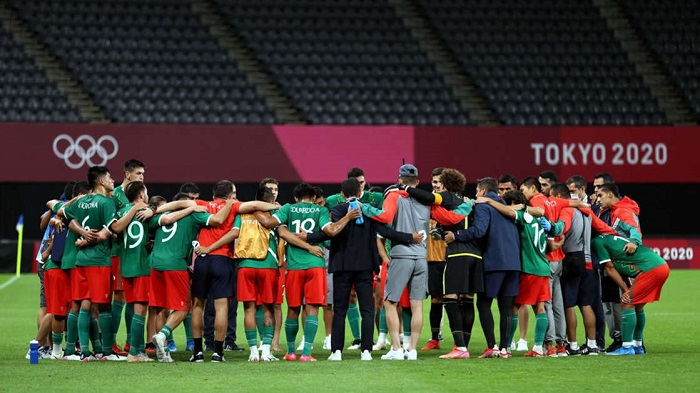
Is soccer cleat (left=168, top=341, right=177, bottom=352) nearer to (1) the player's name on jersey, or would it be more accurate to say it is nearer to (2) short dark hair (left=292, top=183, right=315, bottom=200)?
(1) the player's name on jersey

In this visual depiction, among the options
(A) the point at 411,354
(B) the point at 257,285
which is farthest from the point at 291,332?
(A) the point at 411,354

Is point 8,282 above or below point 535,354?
above

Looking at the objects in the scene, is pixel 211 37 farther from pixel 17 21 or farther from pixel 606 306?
pixel 606 306

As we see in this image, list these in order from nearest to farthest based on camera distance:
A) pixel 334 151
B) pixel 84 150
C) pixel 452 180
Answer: pixel 452 180
pixel 84 150
pixel 334 151

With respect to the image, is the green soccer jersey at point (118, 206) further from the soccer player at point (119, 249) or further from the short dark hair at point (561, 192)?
the short dark hair at point (561, 192)

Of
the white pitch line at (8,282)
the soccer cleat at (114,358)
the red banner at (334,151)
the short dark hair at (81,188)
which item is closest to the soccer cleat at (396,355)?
the soccer cleat at (114,358)

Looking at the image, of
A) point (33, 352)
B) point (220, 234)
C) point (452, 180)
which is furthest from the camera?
point (452, 180)

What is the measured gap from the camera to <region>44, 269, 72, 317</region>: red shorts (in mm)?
12523

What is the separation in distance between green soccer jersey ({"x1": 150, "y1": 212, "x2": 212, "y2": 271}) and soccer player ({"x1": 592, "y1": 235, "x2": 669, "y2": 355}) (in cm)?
461

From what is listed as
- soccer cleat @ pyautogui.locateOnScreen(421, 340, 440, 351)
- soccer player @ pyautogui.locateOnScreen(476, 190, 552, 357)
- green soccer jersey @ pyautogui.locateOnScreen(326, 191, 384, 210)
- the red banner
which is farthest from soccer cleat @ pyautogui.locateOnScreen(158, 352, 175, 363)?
the red banner

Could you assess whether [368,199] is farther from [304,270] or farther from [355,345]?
[304,270]

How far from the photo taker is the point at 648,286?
12.7 m

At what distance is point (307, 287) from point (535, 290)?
2.58 metres

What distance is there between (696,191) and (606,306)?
16571 millimetres
